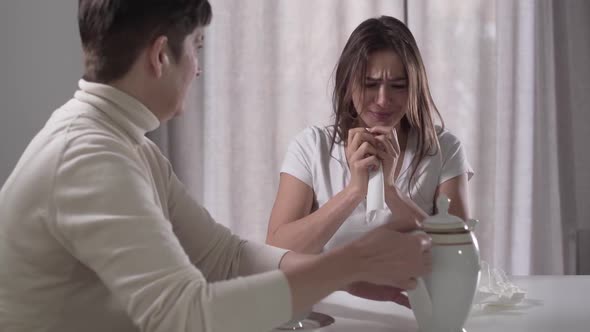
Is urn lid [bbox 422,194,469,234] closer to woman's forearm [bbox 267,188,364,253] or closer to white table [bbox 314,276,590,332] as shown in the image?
white table [bbox 314,276,590,332]

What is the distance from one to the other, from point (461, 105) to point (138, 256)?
8.48ft

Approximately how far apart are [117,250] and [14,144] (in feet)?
6.63

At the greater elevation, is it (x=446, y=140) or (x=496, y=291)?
(x=446, y=140)

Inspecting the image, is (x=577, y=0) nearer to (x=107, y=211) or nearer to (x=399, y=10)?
(x=399, y=10)

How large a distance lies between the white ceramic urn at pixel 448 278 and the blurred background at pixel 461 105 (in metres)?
2.07

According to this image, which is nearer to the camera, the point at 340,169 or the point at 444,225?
the point at 444,225

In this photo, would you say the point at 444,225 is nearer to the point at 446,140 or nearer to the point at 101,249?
the point at 101,249

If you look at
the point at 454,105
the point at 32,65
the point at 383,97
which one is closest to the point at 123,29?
the point at 383,97

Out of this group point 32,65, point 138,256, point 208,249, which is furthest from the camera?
point 32,65

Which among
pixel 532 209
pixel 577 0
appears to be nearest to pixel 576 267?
pixel 532 209

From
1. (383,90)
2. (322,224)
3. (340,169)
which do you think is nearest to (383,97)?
(383,90)

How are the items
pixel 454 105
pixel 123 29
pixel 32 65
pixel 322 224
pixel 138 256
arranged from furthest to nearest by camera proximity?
1. pixel 454 105
2. pixel 32 65
3. pixel 322 224
4. pixel 123 29
5. pixel 138 256

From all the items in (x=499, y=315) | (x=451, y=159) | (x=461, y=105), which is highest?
(x=461, y=105)

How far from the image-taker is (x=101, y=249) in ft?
3.44
